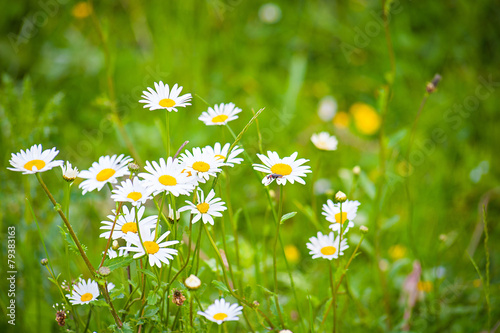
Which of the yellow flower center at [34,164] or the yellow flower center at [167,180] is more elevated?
the yellow flower center at [34,164]

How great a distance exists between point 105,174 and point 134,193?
3.6 inches

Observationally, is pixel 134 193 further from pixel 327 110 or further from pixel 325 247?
pixel 327 110

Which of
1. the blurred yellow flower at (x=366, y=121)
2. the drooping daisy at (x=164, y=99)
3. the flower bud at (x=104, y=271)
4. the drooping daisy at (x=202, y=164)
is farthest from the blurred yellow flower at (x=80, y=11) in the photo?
the flower bud at (x=104, y=271)

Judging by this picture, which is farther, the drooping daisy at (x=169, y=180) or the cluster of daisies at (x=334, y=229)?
the cluster of daisies at (x=334, y=229)

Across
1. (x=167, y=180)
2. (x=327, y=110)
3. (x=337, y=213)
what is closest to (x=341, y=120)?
(x=327, y=110)

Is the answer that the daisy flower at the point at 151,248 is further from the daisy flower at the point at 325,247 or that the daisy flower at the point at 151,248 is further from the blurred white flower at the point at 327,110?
the blurred white flower at the point at 327,110

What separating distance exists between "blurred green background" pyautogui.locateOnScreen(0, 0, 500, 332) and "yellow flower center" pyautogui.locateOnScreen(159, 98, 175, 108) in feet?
1.70

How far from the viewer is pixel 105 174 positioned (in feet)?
2.91

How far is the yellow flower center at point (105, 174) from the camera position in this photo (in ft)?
2.87

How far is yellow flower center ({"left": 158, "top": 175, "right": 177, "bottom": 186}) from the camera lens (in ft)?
2.71

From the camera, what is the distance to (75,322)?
94 cm

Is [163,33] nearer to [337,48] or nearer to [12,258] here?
[337,48]

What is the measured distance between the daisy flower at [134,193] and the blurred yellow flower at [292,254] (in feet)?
3.01

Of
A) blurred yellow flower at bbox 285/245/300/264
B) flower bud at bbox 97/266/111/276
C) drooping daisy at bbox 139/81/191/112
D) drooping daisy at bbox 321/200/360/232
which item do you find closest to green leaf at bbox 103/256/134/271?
flower bud at bbox 97/266/111/276
